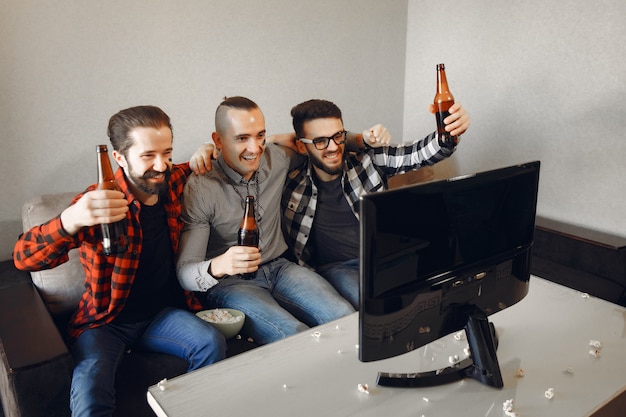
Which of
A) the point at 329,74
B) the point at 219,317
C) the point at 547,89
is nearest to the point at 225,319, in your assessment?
the point at 219,317

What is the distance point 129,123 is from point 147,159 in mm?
137

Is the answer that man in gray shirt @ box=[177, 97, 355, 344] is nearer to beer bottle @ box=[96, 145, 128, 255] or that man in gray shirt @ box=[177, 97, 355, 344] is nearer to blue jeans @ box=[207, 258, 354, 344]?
blue jeans @ box=[207, 258, 354, 344]

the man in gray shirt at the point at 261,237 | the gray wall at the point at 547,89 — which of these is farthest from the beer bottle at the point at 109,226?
the gray wall at the point at 547,89

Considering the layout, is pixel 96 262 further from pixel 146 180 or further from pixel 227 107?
pixel 227 107

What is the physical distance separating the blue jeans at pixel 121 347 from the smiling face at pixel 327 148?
34.7 inches

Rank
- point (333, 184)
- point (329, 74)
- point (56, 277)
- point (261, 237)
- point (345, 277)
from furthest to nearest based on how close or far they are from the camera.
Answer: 1. point (329, 74)
2. point (333, 184)
3. point (345, 277)
4. point (261, 237)
5. point (56, 277)

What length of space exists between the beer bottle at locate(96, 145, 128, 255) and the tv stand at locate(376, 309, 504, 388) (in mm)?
873

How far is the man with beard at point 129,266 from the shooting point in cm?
161

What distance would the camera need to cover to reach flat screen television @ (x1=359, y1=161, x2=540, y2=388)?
121cm

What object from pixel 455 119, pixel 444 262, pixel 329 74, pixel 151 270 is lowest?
pixel 151 270

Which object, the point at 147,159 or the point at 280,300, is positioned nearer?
the point at 147,159

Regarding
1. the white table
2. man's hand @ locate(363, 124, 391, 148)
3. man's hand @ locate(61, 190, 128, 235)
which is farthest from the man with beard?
man's hand @ locate(363, 124, 391, 148)

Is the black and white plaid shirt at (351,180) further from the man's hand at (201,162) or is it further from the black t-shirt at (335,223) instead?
the man's hand at (201,162)

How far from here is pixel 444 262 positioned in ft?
4.29
